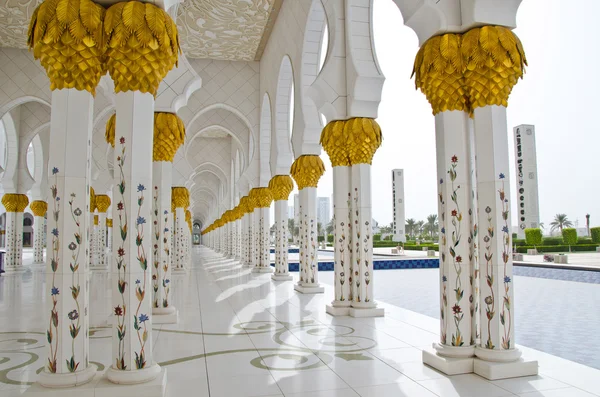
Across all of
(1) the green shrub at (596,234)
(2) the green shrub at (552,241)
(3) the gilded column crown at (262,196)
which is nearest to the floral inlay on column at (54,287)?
(3) the gilded column crown at (262,196)

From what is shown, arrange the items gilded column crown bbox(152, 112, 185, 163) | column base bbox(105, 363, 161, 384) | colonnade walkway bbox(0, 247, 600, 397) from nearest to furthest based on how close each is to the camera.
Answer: column base bbox(105, 363, 161, 384)
colonnade walkway bbox(0, 247, 600, 397)
gilded column crown bbox(152, 112, 185, 163)

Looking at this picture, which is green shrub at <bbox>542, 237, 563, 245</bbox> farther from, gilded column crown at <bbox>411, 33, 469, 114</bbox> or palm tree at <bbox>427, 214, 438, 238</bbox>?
palm tree at <bbox>427, 214, 438, 238</bbox>

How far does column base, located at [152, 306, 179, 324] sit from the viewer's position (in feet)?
15.6

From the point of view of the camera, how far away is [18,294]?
7.11 metres

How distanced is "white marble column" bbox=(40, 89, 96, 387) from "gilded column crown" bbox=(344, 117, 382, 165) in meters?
3.09

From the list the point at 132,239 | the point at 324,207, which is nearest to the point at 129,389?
the point at 132,239

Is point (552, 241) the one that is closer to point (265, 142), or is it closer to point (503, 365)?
point (265, 142)

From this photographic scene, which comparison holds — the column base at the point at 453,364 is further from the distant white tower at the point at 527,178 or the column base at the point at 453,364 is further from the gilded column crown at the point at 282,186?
the distant white tower at the point at 527,178

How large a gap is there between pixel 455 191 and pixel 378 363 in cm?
137

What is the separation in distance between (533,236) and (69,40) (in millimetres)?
20933

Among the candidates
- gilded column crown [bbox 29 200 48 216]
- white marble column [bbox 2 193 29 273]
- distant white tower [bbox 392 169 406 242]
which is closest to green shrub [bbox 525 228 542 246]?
distant white tower [bbox 392 169 406 242]

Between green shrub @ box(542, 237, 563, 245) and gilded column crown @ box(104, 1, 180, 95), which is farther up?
gilded column crown @ box(104, 1, 180, 95)

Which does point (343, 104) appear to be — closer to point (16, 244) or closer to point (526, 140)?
point (16, 244)

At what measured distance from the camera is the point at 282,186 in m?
9.10
